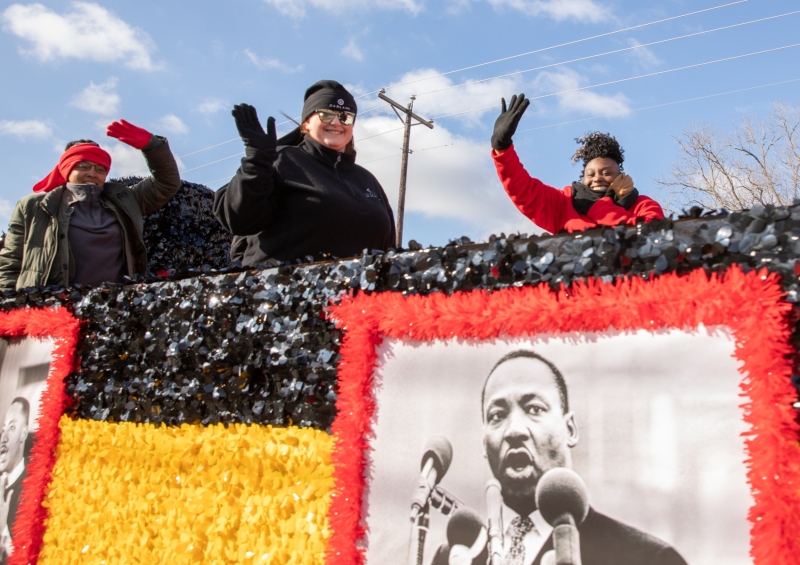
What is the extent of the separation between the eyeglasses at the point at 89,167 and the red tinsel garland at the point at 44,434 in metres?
0.89

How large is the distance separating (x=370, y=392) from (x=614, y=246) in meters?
0.71

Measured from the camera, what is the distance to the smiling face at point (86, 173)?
139 inches

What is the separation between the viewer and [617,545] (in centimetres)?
139

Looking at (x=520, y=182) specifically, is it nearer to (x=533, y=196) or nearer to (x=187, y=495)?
(x=533, y=196)

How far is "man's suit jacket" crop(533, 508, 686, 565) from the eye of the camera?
1347 millimetres

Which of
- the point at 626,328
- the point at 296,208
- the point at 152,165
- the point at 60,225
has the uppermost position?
the point at 152,165

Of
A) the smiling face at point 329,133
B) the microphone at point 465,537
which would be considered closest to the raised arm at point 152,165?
the smiling face at point 329,133

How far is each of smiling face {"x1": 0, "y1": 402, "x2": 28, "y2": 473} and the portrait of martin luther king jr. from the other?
83.0 inches

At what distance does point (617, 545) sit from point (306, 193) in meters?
1.68

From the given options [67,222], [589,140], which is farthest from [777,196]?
[67,222]

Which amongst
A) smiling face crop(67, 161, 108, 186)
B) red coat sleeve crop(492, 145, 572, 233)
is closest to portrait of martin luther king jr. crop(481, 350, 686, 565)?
red coat sleeve crop(492, 145, 572, 233)

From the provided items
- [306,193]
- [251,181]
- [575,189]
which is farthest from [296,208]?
[575,189]

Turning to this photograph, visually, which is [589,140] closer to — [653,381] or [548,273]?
[548,273]

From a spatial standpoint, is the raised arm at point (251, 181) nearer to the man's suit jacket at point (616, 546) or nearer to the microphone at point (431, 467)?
the microphone at point (431, 467)
